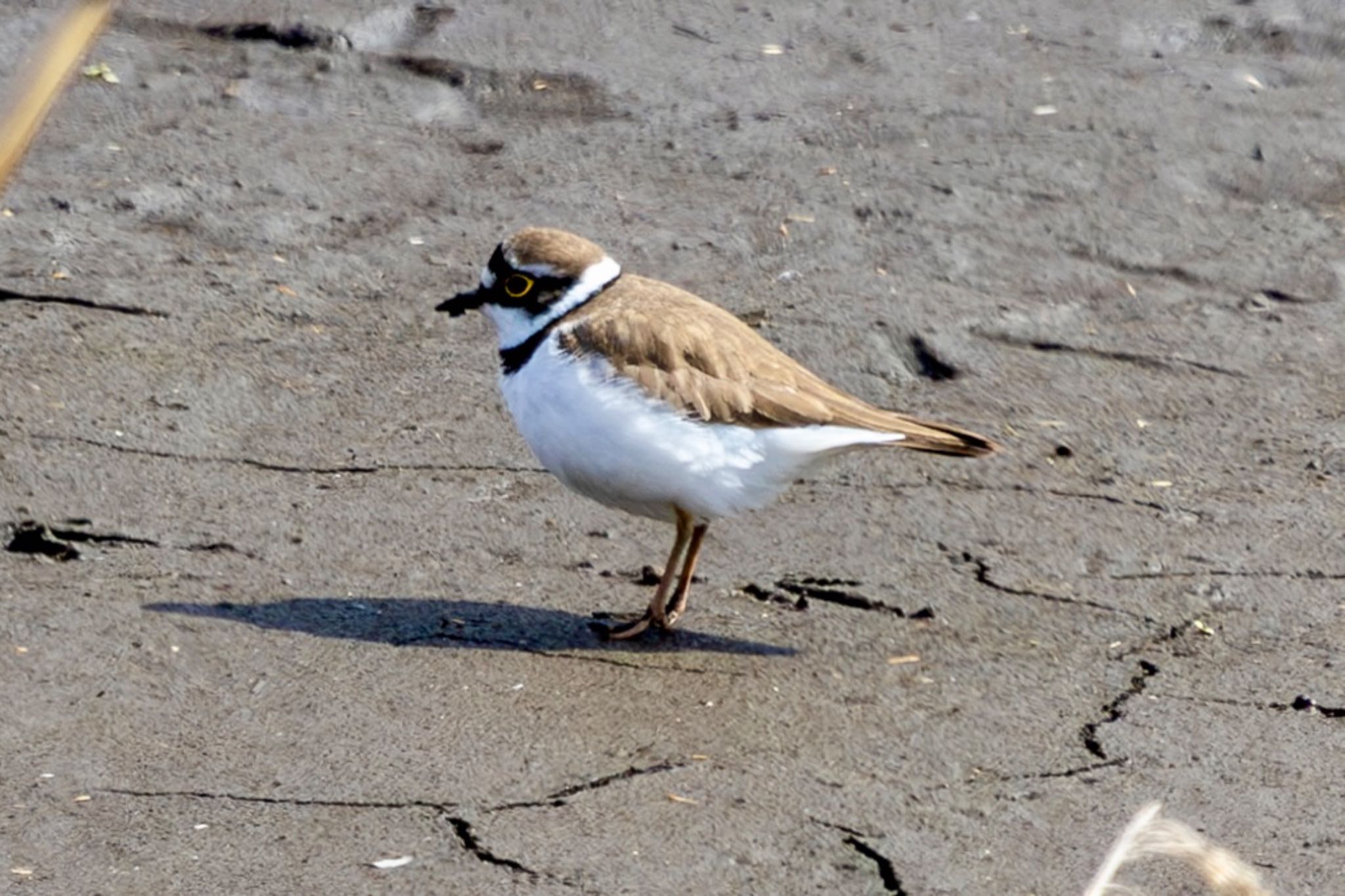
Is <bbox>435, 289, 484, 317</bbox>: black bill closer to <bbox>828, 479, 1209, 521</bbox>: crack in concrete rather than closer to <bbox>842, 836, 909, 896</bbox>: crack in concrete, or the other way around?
<bbox>828, 479, 1209, 521</bbox>: crack in concrete

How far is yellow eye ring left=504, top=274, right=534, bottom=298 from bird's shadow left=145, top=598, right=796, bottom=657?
0.94 meters

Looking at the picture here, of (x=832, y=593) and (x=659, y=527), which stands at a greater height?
(x=832, y=593)

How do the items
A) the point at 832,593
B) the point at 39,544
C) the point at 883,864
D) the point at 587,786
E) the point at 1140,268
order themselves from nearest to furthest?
the point at 883,864
the point at 587,786
the point at 39,544
the point at 832,593
the point at 1140,268

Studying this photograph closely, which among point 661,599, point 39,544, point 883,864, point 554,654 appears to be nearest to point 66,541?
point 39,544

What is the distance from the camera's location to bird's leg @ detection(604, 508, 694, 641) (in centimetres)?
566

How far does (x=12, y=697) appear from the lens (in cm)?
501

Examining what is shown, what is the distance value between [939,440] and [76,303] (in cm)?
366

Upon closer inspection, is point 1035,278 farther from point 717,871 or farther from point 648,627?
point 717,871

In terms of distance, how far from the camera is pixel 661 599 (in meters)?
5.70

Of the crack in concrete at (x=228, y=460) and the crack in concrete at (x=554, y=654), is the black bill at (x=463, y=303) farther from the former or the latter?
the crack in concrete at (x=554, y=654)

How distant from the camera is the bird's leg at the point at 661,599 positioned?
5656mm

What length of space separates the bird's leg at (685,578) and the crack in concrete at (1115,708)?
123cm

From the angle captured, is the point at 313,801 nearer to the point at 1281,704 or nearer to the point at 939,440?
the point at 939,440

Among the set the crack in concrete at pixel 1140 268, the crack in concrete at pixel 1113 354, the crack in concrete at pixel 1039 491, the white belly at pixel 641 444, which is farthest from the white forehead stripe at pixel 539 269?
the crack in concrete at pixel 1140 268
